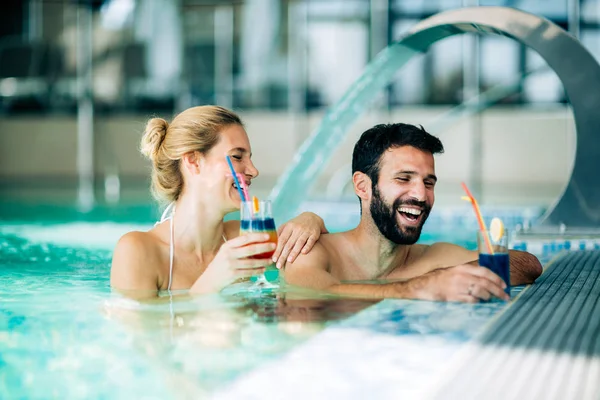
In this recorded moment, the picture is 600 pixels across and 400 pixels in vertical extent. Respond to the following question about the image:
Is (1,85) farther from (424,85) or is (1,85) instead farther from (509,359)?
(509,359)

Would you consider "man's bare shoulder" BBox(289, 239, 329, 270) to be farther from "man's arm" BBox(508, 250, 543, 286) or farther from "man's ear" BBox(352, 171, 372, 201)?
"man's arm" BBox(508, 250, 543, 286)

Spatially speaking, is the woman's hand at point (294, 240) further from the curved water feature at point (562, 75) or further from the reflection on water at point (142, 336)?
the curved water feature at point (562, 75)

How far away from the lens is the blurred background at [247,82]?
12.8 meters

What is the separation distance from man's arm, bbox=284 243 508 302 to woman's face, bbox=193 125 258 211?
37 cm

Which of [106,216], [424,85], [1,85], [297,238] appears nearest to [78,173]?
[1,85]

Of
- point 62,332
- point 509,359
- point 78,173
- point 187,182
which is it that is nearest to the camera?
point 509,359

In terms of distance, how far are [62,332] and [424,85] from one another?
11.2 m

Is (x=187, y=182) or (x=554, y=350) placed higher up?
(x=187, y=182)

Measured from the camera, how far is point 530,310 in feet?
9.07

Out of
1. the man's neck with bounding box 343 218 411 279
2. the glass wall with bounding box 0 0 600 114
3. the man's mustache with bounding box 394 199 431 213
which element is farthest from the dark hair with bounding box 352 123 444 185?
the glass wall with bounding box 0 0 600 114

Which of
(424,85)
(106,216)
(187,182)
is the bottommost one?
(106,216)

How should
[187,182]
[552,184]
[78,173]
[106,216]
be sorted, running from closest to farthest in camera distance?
[187,182] → [106,216] → [552,184] → [78,173]

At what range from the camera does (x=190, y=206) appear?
3311mm

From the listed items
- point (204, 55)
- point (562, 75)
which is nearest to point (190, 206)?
point (562, 75)
